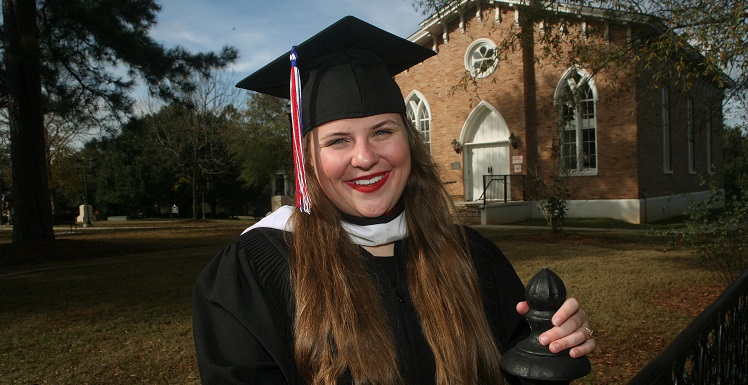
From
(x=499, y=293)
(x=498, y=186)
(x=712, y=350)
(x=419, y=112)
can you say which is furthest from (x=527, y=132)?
(x=499, y=293)

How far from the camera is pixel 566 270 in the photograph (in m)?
9.70

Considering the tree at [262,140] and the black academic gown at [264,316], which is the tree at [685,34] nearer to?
the black academic gown at [264,316]

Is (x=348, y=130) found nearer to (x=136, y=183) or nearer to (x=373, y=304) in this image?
(x=373, y=304)

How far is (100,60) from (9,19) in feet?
6.61

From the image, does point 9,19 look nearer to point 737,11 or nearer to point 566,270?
point 566,270

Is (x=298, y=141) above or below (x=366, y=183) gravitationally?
above

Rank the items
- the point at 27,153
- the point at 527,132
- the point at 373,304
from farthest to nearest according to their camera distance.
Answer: the point at 527,132
the point at 27,153
the point at 373,304

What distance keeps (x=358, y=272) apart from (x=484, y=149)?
21423 mm

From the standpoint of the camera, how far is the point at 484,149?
2261cm

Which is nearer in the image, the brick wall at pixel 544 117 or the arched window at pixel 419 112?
the brick wall at pixel 544 117

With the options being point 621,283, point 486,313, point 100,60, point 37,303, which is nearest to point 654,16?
point 621,283

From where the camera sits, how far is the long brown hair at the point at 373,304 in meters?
1.61

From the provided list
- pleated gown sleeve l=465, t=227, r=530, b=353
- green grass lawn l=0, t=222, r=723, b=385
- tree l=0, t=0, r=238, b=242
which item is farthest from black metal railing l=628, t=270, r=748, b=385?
tree l=0, t=0, r=238, b=242

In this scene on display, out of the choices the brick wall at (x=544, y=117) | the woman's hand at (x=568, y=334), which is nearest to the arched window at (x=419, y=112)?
the brick wall at (x=544, y=117)
